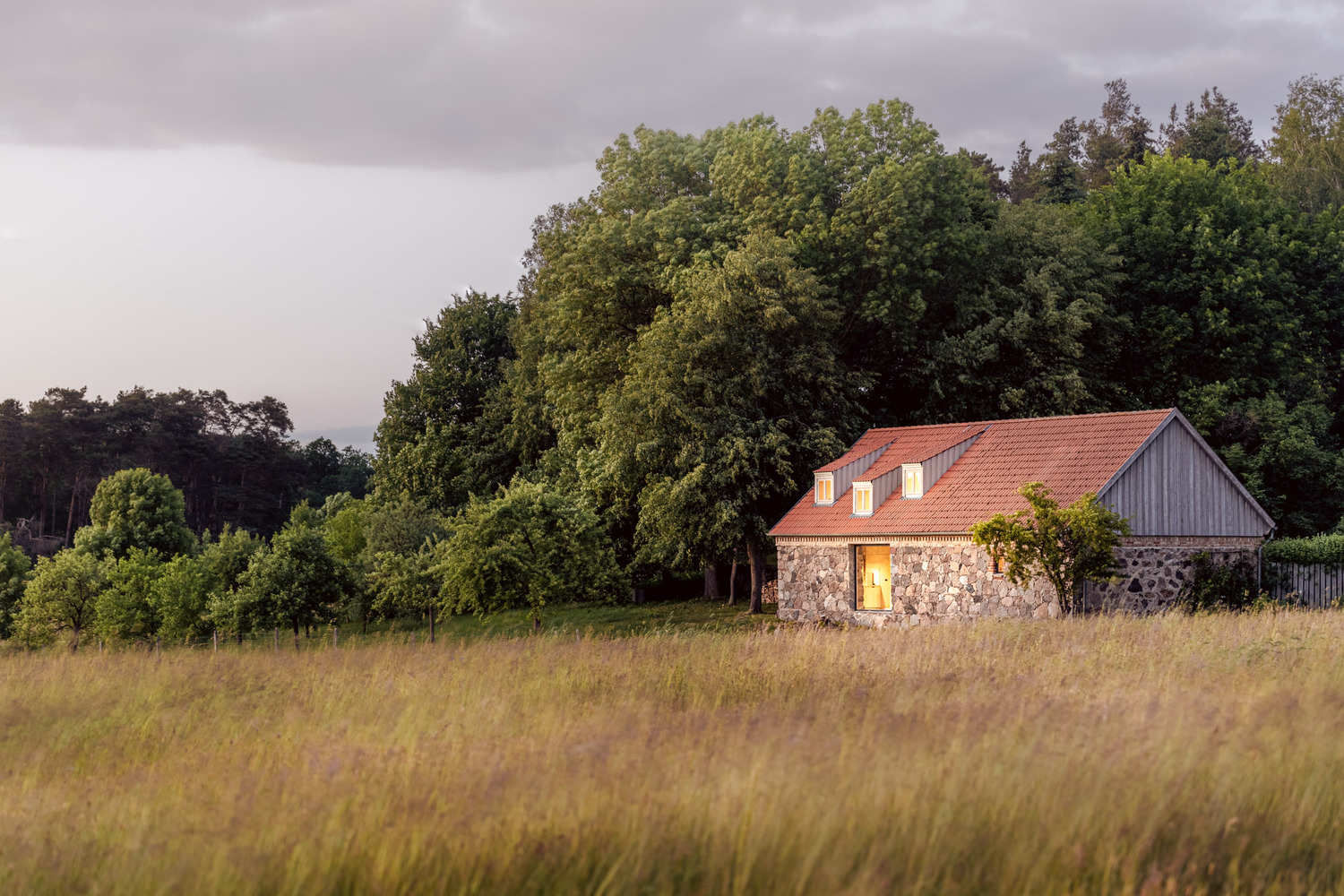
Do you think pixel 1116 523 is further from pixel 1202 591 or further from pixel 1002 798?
pixel 1002 798

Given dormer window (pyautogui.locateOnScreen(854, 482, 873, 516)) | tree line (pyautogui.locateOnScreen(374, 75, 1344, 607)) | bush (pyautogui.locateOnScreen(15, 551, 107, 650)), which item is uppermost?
tree line (pyautogui.locateOnScreen(374, 75, 1344, 607))

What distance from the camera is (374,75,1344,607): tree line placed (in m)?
35.3

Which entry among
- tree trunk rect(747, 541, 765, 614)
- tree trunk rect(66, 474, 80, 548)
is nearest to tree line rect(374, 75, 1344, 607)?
tree trunk rect(747, 541, 765, 614)

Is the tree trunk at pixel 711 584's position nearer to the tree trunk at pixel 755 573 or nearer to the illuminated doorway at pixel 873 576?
the tree trunk at pixel 755 573

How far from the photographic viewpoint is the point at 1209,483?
30.4 metres

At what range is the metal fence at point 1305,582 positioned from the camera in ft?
97.8

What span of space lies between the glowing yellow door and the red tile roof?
143 centimetres

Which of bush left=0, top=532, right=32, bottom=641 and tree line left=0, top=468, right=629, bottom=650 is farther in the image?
bush left=0, top=532, right=32, bottom=641

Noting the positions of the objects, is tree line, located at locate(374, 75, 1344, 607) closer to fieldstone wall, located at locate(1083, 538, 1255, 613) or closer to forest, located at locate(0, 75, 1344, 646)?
forest, located at locate(0, 75, 1344, 646)

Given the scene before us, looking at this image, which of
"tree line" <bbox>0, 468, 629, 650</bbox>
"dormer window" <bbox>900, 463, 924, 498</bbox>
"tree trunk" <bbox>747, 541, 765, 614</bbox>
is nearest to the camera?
"tree line" <bbox>0, 468, 629, 650</bbox>

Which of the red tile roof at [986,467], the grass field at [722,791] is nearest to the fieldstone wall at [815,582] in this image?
the red tile roof at [986,467]

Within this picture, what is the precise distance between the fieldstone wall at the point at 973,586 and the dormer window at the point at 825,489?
4.63ft

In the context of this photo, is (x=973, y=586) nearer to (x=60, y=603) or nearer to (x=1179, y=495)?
(x=1179, y=495)

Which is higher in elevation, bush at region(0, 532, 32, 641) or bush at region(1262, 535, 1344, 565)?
bush at region(1262, 535, 1344, 565)
